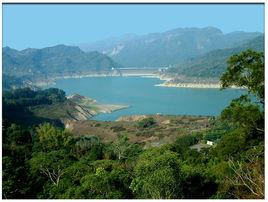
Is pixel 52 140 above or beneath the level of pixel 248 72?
beneath

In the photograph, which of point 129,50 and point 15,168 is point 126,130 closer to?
point 15,168

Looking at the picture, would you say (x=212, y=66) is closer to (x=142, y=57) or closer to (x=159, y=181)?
(x=142, y=57)

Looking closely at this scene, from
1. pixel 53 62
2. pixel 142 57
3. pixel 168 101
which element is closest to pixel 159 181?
pixel 168 101

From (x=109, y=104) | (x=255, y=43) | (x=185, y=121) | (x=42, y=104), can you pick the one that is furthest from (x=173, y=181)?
(x=255, y=43)

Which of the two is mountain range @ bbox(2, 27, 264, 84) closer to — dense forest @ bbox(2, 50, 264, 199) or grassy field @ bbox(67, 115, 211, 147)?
grassy field @ bbox(67, 115, 211, 147)

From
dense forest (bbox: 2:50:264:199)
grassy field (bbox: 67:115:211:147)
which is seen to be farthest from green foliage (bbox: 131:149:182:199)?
grassy field (bbox: 67:115:211:147)

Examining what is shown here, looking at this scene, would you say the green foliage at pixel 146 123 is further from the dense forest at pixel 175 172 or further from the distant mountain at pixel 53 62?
the distant mountain at pixel 53 62

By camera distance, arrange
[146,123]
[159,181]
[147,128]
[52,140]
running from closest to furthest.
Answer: [159,181]
[52,140]
[147,128]
[146,123]

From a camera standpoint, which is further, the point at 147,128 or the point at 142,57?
the point at 142,57

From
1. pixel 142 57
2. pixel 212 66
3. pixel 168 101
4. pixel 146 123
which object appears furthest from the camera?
pixel 142 57
